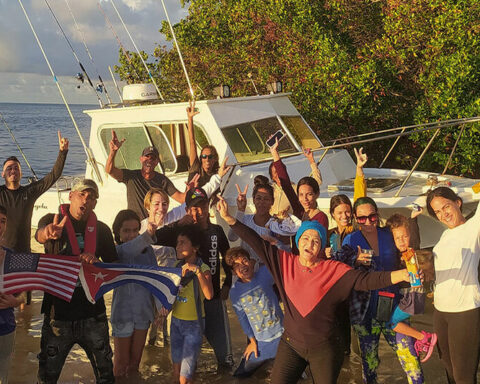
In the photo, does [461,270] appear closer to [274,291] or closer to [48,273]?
[274,291]

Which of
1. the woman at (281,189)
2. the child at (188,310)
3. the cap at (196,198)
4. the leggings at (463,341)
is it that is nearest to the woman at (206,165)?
the woman at (281,189)

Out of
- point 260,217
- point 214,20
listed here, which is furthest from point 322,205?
point 214,20

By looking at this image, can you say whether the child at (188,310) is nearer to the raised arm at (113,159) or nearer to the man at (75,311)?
the man at (75,311)

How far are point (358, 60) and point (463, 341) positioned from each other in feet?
27.9

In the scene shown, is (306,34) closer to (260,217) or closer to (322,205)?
(322,205)

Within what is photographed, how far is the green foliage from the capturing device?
9.83m

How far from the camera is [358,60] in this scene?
37.6 feet

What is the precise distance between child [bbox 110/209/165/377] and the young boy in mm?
680

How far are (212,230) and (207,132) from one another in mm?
3334

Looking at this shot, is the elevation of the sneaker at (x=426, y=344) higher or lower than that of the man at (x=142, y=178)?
lower

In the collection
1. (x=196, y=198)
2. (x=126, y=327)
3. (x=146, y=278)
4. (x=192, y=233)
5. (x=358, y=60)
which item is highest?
(x=358, y=60)

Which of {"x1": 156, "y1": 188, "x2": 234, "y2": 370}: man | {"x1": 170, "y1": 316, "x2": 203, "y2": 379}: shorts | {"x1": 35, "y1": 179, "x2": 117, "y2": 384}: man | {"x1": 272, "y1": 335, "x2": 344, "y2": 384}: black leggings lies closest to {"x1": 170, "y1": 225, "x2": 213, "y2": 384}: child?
{"x1": 170, "y1": 316, "x2": 203, "y2": 379}: shorts

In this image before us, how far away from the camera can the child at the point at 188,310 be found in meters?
4.59

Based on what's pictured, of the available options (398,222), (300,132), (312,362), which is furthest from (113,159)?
(300,132)
